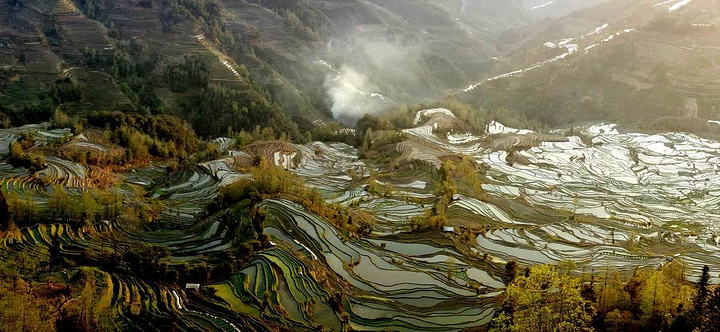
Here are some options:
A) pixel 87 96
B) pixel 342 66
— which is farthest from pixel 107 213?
pixel 342 66

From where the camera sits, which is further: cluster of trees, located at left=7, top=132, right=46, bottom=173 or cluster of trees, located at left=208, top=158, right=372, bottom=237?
cluster of trees, located at left=7, top=132, right=46, bottom=173

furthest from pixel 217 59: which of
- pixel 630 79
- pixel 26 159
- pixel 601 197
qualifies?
pixel 630 79

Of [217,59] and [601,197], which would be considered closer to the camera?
[601,197]

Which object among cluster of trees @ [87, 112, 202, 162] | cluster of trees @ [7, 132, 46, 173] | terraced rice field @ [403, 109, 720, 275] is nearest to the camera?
terraced rice field @ [403, 109, 720, 275]

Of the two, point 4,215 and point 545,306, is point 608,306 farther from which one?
point 4,215

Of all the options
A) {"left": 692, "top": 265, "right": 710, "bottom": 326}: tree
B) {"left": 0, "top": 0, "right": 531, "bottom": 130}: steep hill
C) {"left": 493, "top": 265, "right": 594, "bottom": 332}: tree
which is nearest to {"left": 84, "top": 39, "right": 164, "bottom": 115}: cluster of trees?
{"left": 0, "top": 0, "right": 531, "bottom": 130}: steep hill

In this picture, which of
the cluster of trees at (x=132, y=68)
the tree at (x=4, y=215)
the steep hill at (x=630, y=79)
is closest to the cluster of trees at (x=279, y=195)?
the tree at (x=4, y=215)

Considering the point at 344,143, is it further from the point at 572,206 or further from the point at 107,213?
the point at 107,213

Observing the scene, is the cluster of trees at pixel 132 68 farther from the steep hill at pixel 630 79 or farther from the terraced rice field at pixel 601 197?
the steep hill at pixel 630 79

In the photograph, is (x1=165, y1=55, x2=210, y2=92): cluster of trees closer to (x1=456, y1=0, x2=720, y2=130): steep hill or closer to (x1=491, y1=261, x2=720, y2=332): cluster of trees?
(x1=456, y1=0, x2=720, y2=130): steep hill
